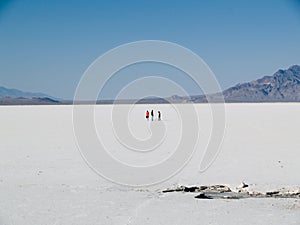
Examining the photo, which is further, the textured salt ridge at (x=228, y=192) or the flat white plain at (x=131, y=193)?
the textured salt ridge at (x=228, y=192)

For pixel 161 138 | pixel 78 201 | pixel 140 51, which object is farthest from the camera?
pixel 161 138

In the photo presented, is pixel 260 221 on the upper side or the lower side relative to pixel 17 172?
lower

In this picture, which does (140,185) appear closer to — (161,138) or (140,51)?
(140,51)

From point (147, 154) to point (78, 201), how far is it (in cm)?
669

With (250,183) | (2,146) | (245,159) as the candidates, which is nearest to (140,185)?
(250,183)

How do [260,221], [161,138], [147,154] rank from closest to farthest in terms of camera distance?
[260,221] < [147,154] < [161,138]

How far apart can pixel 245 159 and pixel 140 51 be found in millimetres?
5022

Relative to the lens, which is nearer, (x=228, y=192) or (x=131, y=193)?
(x=131, y=193)

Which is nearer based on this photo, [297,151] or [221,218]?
[221,218]

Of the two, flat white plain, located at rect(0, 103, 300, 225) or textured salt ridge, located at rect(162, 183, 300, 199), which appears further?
textured salt ridge, located at rect(162, 183, 300, 199)

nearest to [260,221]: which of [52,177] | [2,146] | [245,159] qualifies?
[52,177]

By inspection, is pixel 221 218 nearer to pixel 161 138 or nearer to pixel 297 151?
pixel 297 151

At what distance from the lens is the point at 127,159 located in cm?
1336

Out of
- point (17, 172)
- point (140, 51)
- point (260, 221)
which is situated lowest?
point (260, 221)
